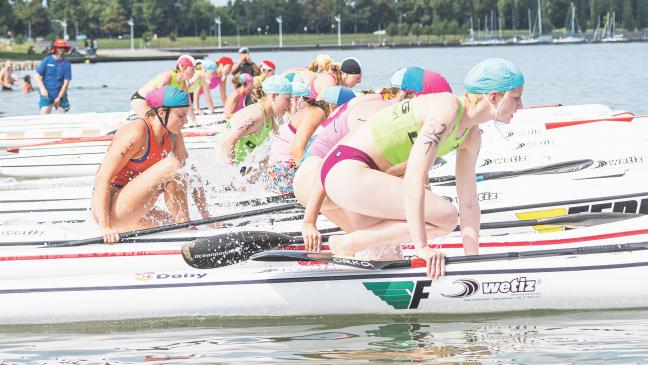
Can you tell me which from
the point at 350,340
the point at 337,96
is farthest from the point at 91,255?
the point at 337,96

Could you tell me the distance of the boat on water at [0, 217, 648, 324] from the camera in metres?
7.46

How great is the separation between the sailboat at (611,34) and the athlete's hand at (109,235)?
484 ft

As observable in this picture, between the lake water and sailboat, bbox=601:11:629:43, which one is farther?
sailboat, bbox=601:11:629:43

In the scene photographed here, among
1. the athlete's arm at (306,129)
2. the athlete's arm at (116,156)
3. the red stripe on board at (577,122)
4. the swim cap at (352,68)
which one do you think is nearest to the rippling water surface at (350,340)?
the athlete's arm at (116,156)

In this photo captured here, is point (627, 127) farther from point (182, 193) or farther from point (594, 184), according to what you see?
point (182, 193)

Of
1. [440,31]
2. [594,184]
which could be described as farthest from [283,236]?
[440,31]

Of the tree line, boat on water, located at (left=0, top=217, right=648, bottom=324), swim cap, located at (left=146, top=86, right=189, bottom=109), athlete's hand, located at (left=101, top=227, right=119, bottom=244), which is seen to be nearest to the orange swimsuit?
swim cap, located at (left=146, top=86, right=189, bottom=109)

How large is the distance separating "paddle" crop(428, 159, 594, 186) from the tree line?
143m

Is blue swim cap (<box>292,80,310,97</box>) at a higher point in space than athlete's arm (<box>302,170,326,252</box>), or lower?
higher

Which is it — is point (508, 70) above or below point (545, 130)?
above

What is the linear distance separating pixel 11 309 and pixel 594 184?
5.24 meters

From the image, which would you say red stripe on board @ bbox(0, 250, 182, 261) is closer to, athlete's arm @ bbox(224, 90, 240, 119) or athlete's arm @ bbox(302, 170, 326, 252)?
athlete's arm @ bbox(302, 170, 326, 252)

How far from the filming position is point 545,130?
50.8 feet

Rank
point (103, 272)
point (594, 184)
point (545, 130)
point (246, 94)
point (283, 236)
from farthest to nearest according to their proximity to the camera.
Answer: point (246, 94) < point (545, 130) < point (594, 184) < point (103, 272) < point (283, 236)
